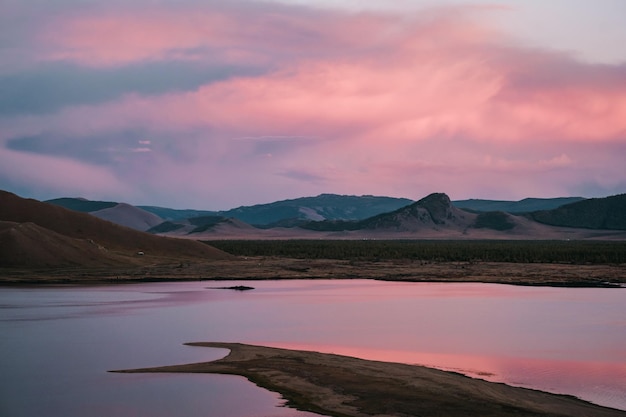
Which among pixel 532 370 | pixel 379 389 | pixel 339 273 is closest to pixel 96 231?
pixel 339 273

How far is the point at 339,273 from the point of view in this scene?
66000 mm

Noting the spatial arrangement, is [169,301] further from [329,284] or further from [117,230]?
[117,230]

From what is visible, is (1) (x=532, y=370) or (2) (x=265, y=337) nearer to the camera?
(1) (x=532, y=370)

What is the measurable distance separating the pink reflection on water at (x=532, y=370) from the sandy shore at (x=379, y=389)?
3.53 feet

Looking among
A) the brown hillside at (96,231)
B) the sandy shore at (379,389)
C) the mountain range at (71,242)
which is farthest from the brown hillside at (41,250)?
the sandy shore at (379,389)

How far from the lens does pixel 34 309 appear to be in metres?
37.2

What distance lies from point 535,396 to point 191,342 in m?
13.1

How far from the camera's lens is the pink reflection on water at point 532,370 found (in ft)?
63.9

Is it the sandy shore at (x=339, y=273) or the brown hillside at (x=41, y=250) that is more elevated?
the brown hillside at (x=41, y=250)

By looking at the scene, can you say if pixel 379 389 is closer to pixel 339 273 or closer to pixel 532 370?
pixel 532 370

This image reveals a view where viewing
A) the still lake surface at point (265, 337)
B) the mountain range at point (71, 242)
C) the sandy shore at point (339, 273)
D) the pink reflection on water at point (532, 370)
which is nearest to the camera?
the still lake surface at point (265, 337)

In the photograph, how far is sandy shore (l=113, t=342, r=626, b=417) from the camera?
1669 centimetres

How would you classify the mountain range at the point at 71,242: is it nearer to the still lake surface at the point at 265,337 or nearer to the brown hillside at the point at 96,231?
the brown hillside at the point at 96,231

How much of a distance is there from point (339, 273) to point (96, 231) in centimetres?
3542
